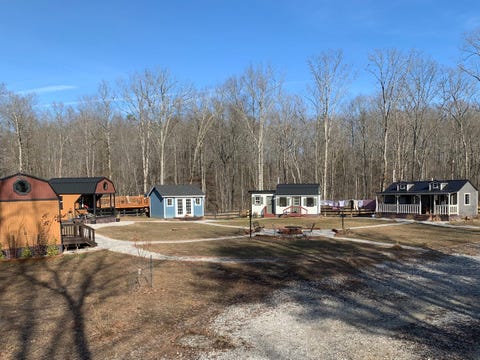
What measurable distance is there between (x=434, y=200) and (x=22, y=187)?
31.4m

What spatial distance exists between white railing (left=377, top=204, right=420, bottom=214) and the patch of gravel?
2283 centimetres

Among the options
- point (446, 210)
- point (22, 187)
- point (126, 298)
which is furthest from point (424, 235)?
point (22, 187)

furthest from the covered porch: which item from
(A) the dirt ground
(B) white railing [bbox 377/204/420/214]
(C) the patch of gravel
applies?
(C) the patch of gravel

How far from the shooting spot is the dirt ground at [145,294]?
25.1ft

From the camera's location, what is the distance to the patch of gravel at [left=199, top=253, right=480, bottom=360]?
23.7 feet

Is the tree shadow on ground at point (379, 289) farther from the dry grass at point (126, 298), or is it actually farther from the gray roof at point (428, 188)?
the gray roof at point (428, 188)

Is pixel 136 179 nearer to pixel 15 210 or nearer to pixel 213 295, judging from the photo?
pixel 15 210

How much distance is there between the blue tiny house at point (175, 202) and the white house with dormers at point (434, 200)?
17.7m

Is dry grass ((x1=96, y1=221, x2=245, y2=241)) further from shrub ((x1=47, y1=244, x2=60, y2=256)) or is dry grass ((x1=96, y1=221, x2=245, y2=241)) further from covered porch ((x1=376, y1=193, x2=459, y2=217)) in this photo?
covered porch ((x1=376, y1=193, x2=459, y2=217))

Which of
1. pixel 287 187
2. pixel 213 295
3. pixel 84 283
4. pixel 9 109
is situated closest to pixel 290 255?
pixel 213 295

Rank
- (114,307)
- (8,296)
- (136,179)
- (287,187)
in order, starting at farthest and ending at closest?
1. (136,179)
2. (287,187)
3. (8,296)
4. (114,307)

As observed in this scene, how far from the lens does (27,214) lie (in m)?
17.0

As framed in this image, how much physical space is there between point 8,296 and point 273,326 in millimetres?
7790

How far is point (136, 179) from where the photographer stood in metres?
57.1
